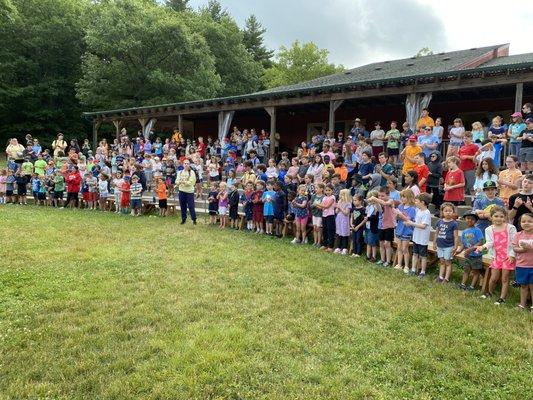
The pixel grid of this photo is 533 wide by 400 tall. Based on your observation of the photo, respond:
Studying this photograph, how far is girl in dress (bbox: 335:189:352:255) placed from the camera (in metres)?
7.88

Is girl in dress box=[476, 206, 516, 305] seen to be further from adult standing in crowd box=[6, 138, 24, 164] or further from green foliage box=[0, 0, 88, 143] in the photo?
green foliage box=[0, 0, 88, 143]

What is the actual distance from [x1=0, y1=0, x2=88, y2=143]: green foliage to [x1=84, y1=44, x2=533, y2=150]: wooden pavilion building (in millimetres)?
12070

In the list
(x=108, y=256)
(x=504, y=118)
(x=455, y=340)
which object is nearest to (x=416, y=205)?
(x=455, y=340)

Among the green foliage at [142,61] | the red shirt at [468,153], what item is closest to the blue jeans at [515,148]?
the red shirt at [468,153]

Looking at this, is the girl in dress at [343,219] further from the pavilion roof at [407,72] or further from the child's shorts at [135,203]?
the child's shorts at [135,203]

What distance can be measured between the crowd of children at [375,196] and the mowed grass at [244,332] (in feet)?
1.96

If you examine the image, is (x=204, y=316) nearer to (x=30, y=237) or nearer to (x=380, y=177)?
(x=380, y=177)

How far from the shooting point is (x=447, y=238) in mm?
6035

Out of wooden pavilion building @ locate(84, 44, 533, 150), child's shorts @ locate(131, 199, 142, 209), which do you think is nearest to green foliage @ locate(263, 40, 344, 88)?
wooden pavilion building @ locate(84, 44, 533, 150)

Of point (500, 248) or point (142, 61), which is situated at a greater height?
point (142, 61)

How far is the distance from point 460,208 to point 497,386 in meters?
5.43

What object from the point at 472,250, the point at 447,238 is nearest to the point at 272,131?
the point at 447,238

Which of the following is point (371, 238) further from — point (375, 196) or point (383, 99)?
point (383, 99)

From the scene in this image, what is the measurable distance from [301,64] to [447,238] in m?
42.5
